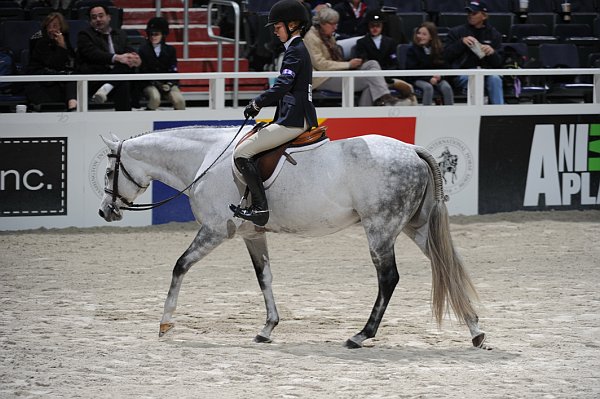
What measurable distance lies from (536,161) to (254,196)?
730 centimetres

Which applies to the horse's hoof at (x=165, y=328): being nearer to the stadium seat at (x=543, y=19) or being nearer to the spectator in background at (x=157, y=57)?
the spectator in background at (x=157, y=57)

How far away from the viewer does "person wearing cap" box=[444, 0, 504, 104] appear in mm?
15734

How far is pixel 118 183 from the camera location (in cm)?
971

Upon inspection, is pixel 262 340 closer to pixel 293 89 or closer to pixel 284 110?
pixel 284 110

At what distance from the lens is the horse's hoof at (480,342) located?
350 inches

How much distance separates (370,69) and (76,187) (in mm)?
4076

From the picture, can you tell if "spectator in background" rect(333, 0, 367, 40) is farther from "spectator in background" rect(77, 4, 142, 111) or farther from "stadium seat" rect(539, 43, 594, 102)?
"spectator in background" rect(77, 4, 142, 111)

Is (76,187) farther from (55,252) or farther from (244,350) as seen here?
(244,350)

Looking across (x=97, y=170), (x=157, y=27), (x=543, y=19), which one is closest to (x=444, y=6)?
(x=543, y=19)

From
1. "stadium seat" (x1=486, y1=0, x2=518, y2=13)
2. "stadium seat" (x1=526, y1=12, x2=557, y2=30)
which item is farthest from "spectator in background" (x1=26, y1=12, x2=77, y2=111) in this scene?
"stadium seat" (x1=526, y1=12, x2=557, y2=30)

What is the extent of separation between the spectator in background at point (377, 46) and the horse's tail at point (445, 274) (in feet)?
21.3

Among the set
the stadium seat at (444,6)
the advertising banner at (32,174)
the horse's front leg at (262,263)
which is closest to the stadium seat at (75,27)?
the advertising banner at (32,174)

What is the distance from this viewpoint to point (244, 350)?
879cm

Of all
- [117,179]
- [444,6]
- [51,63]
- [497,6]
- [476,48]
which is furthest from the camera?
[497,6]
